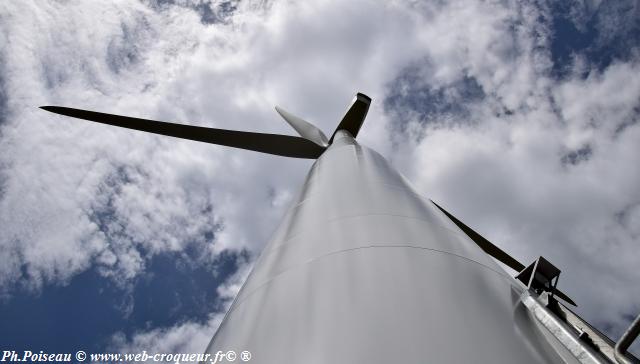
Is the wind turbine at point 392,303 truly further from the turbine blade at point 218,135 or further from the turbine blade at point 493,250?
the turbine blade at point 218,135

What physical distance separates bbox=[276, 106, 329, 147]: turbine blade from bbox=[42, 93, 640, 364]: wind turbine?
31.6 feet

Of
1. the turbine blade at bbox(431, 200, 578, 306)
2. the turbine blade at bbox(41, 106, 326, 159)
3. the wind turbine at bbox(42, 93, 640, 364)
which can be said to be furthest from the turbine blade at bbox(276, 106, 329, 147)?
the wind turbine at bbox(42, 93, 640, 364)

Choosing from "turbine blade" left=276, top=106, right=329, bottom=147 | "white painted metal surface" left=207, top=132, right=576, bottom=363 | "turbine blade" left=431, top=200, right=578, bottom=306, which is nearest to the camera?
"white painted metal surface" left=207, top=132, right=576, bottom=363

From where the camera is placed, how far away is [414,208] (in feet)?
16.0

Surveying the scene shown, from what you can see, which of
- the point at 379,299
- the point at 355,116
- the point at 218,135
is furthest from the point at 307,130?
the point at 379,299

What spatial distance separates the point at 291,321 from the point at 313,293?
33 centimetres

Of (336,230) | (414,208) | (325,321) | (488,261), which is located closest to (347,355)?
(325,321)

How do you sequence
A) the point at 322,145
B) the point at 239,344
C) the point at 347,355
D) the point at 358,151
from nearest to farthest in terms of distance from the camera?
the point at 347,355, the point at 239,344, the point at 358,151, the point at 322,145

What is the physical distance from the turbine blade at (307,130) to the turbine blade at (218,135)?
0.33 m

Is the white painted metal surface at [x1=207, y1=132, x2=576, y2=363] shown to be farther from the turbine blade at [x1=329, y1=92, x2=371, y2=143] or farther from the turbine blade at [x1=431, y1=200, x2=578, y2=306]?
the turbine blade at [x1=329, y1=92, x2=371, y2=143]

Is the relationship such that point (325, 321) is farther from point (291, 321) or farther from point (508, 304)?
point (508, 304)

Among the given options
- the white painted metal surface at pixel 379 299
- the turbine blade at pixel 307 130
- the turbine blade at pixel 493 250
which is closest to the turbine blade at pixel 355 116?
the turbine blade at pixel 307 130

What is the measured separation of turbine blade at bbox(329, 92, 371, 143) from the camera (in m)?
14.6

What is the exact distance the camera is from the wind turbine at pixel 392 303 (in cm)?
253
